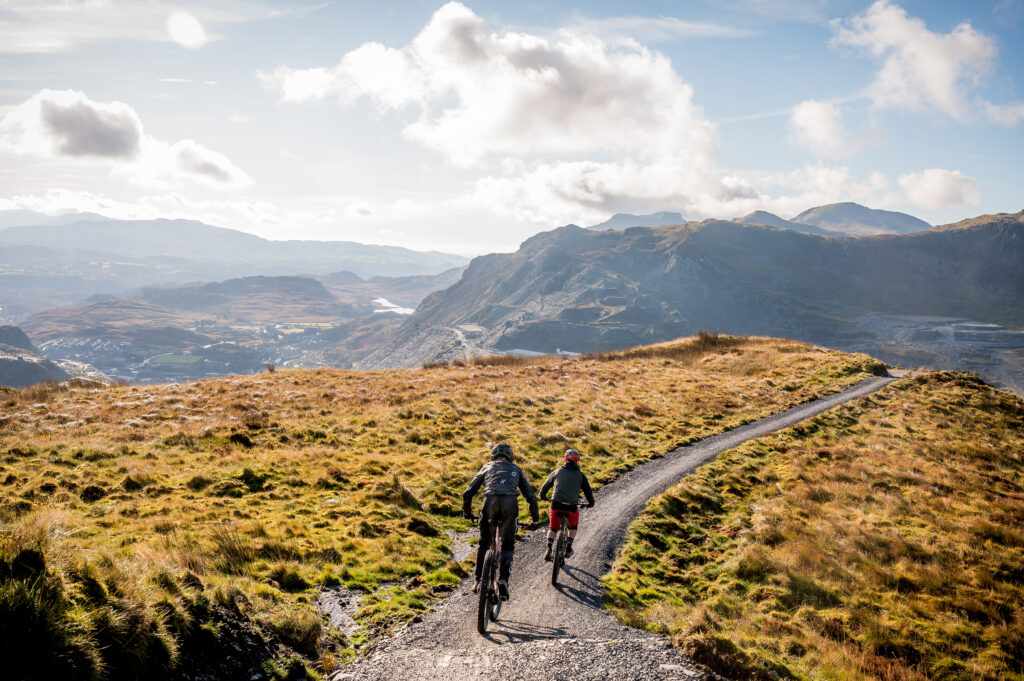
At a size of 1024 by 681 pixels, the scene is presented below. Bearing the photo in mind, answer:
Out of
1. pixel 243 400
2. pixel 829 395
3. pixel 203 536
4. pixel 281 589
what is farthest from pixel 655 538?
pixel 829 395

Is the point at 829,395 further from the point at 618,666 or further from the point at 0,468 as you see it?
the point at 0,468

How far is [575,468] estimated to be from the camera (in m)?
13.1

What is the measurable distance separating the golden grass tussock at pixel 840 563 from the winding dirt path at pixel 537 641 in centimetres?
77

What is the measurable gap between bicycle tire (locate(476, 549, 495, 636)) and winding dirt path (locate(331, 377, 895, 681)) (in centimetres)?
22

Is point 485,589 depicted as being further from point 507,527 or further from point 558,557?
point 558,557

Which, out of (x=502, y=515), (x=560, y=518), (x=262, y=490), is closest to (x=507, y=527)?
(x=502, y=515)

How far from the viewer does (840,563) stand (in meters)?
14.2

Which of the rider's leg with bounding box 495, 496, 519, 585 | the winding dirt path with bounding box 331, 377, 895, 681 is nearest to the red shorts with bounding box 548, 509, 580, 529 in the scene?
the winding dirt path with bounding box 331, 377, 895, 681

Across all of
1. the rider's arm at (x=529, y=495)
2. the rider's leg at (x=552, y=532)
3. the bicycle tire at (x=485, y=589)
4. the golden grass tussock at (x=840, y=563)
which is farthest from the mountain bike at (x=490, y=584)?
the golden grass tussock at (x=840, y=563)

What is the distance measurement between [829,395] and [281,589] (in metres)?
39.6

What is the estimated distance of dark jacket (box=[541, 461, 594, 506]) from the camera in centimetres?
1269

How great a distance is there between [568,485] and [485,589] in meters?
3.89

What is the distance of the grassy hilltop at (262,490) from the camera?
6.07 m

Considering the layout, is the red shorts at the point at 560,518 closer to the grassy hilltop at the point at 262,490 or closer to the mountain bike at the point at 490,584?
the mountain bike at the point at 490,584
